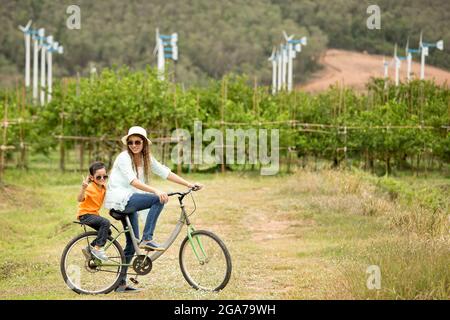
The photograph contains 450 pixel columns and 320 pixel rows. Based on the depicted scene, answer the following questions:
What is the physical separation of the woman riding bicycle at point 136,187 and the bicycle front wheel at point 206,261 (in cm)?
28

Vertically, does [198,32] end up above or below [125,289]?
above

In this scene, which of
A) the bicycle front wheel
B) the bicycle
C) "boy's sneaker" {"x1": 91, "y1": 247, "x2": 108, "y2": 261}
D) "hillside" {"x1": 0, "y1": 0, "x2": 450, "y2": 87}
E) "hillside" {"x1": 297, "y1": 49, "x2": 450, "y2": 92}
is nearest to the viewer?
the bicycle front wheel

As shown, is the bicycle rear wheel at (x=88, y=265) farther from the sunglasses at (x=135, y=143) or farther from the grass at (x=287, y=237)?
the sunglasses at (x=135, y=143)

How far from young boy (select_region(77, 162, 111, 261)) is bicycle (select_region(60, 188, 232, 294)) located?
49mm

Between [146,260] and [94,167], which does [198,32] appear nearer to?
[94,167]

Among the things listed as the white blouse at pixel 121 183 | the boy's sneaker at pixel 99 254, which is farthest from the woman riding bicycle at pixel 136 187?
the boy's sneaker at pixel 99 254

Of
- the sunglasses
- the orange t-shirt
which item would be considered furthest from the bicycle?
the sunglasses

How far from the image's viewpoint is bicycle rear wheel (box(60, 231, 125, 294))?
7895 mm

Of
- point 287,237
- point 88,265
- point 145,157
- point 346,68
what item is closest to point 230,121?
point 287,237

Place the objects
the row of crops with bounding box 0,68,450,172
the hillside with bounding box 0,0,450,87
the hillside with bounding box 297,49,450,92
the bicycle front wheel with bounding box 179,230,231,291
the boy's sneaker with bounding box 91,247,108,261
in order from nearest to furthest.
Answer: the bicycle front wheel with bounding box 179,230,231,291, the boy's sneaker with bounding box 91,247,108,261, the row of crops with bounding box 0,68,450,172, the hillside with bounding box 0,0,450,87, the hillside with bounding box 297,49,450,92

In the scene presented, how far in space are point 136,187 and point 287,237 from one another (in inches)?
177

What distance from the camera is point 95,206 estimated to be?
316 inches

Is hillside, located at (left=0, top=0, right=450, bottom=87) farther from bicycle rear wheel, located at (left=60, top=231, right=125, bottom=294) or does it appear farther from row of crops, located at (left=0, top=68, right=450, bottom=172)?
bicycle rear wheel, located at (left=60, top=231, right=125, bottom=294)

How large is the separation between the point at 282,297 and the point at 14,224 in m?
6.20
